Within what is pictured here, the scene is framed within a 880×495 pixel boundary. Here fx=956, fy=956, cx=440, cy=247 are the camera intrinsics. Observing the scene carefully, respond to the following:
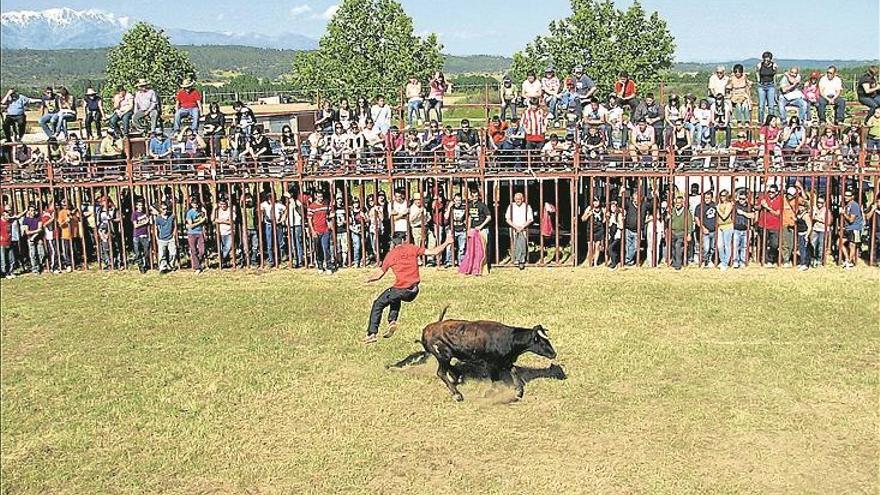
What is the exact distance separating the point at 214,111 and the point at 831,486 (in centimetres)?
1814

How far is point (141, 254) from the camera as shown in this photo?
875 inches

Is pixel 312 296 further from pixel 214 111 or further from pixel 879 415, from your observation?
pixel 879 415

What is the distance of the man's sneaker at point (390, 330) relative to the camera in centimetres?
1616

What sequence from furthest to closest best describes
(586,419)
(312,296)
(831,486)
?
1. (312,296)
2. (586,419)
3. (831,486)

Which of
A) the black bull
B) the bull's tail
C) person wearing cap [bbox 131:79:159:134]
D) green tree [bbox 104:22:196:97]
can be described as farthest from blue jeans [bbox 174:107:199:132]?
green tree [bbox 104:22:196:97]

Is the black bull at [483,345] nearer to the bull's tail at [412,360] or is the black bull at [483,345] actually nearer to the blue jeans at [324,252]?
the bull's tail at [412,360]

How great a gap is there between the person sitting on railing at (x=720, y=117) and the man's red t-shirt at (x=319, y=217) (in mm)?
9687

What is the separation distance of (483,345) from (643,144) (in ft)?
35.6

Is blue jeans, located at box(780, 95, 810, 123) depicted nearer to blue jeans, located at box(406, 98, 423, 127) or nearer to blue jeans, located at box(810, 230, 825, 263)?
blue jeans, located at box(810, 230, 825, 263)

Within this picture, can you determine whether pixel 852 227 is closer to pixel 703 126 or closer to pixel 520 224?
pixel 703 126

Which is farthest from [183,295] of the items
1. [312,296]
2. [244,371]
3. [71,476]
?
[71,476]

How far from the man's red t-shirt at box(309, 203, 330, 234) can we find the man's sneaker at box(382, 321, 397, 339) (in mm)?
5431

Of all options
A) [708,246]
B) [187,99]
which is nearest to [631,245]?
[708,246]

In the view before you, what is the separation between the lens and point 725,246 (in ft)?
69.9
